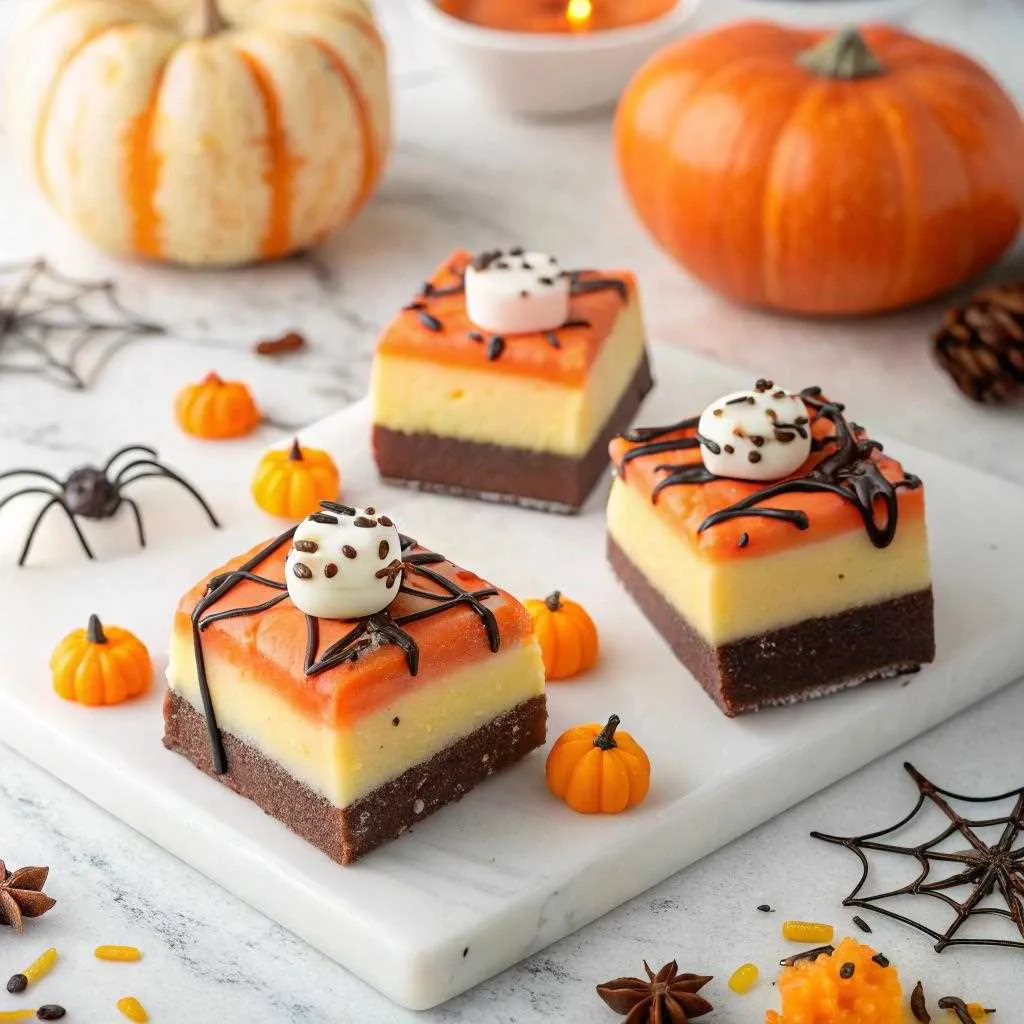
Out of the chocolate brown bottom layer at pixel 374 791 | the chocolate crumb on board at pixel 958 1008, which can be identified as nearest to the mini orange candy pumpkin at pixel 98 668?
the chocolate brown bottom layer at pixel 374 791

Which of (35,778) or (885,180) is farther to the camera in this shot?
(885,180)

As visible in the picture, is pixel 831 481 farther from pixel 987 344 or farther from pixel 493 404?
pixel 987 344

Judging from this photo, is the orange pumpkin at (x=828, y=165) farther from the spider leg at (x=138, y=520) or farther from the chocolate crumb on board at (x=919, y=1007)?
the chocolate crumb on board at (x=919, y=1007)

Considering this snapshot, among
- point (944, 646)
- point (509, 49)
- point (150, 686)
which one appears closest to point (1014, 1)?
point (509, 49)

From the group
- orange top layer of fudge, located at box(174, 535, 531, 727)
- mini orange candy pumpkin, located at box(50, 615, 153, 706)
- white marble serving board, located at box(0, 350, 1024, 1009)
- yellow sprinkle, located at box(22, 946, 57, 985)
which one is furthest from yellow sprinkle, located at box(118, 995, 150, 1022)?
mini orange candy pumpkin, located at box(50, 615, 153, 706)

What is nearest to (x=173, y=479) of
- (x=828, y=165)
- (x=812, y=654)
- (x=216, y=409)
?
(x=216, y=409)

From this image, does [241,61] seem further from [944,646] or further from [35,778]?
[944,646]
